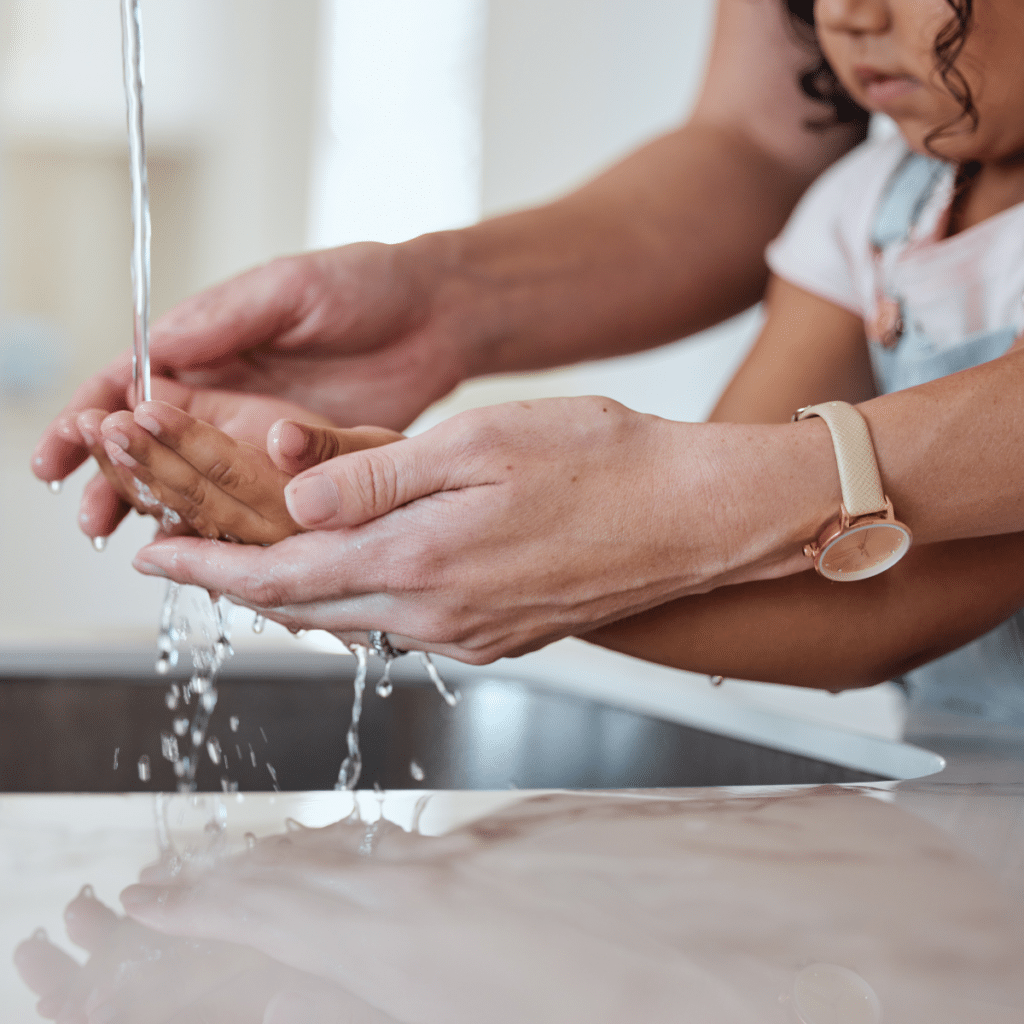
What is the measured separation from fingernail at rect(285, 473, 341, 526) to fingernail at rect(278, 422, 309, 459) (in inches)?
1.2

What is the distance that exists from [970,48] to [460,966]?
0.61 m

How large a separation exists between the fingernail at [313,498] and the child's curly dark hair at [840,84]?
18.7 inches

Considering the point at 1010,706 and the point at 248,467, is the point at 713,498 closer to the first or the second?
the point at 248,467

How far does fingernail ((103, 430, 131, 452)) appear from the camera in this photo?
18.9 inches

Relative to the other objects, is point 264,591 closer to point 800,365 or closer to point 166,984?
point 166,984

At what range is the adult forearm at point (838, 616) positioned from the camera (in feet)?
2.04

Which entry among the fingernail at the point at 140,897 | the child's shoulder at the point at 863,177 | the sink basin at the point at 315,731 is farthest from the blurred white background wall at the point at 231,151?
the fingernail at the point at 140,897

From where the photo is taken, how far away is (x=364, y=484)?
0.46 m

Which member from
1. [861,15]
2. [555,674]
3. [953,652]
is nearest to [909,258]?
[861,15]

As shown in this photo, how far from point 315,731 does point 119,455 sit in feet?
1.37

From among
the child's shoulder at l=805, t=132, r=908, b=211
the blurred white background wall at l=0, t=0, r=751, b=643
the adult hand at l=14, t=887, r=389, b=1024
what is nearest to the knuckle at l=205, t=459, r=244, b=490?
the adult hand at l=14, t=887, r=389, b=1024

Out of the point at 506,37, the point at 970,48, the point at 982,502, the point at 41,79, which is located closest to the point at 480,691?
the point at 982,502

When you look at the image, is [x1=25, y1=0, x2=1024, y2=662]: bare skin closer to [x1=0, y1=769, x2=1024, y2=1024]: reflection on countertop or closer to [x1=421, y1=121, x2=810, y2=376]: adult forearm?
[x1=0, y1=769, x2=1024, y2=1024]: reflection on countertop

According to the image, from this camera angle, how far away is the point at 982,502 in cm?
54
